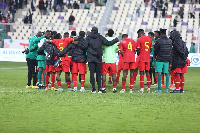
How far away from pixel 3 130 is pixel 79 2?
1509 inches

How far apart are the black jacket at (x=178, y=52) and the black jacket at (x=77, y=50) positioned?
330 centimetres

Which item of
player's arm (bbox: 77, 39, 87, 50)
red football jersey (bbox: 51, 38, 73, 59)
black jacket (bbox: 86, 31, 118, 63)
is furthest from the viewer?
red football jersey (bbox: 51, 38, 73, 59)

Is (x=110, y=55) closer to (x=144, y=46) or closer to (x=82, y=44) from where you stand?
(x=82, y=44)

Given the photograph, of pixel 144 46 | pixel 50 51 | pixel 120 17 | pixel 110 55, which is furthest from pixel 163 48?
pixel 120 17

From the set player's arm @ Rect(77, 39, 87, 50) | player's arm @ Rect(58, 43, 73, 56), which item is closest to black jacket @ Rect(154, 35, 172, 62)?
player's arm @ Rect(77, 39, 87, 50)

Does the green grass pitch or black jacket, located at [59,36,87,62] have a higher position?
black jacket, located at [59,36,87,62]

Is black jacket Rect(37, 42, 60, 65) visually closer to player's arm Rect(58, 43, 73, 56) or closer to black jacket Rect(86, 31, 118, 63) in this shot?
player's arm Rect(58, 43, 73, 56)

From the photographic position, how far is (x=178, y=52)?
18.2m

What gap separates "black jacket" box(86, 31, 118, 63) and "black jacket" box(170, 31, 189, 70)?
7.42 ft

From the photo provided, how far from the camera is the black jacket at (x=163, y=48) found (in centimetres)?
1777

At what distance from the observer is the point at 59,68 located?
1819 cm

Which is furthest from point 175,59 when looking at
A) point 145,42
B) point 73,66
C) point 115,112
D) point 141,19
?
point 141,19

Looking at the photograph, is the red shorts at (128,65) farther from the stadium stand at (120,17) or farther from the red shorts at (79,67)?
the stadium stand at (120,17)

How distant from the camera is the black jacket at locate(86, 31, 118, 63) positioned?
1750 cm
